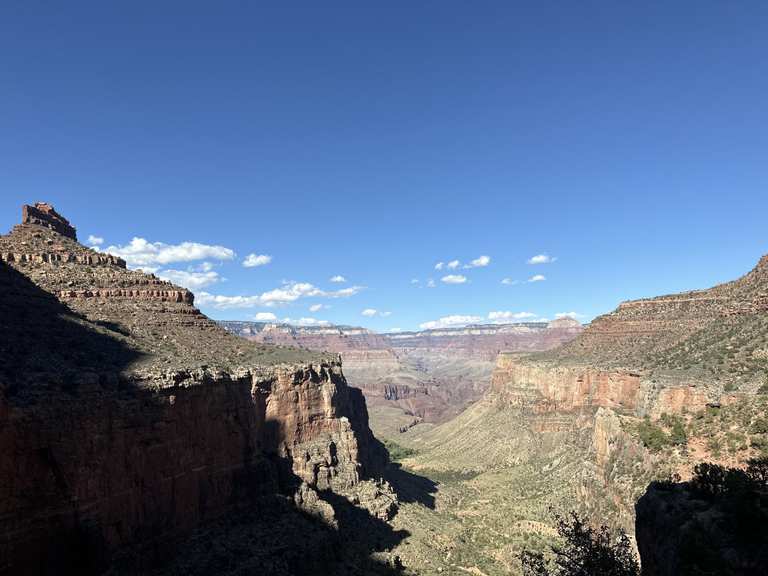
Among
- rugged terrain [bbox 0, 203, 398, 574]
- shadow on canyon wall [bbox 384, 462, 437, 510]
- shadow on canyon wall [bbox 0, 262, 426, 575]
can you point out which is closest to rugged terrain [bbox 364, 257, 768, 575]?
shadow on canyon wall [bbox 384, 462, 437, 510]

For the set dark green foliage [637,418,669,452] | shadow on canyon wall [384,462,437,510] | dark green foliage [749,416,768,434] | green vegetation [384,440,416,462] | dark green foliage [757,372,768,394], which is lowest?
green vegetation [384,440,416,462]

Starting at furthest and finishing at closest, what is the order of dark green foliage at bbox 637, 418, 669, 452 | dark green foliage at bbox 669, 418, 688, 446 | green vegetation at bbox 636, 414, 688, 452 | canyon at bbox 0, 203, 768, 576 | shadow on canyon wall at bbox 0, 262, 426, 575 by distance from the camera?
dark green foliage at bbox 637, 418, 669, 452 < green vegetation at bbox 636, 414, 688, 452 < dark green foliage at bbox 669, 418, 688, 446 < canyon at bbox 0, 203, 768, 576 < shadow on canyon wall at bbox 0, 262, 426, 575

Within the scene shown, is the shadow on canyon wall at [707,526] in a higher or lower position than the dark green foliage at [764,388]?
lower

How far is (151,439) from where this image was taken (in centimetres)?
3409

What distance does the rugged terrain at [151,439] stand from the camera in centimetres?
2664

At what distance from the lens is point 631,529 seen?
37531mm

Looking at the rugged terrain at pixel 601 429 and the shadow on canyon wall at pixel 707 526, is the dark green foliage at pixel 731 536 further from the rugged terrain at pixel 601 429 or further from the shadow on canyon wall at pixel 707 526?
the rugged terrain at pixel 601 429

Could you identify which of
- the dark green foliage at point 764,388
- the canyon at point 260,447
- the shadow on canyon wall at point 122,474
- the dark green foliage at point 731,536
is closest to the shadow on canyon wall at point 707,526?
Answer: the dark green foliage at point 731,536

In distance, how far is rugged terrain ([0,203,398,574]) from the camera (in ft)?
87.4

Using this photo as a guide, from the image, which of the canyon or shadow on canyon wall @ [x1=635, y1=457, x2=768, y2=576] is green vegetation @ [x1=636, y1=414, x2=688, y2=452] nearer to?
the canyon

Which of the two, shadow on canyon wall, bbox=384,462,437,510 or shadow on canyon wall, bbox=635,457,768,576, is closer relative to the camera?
shadow on canyon wall, bbox=635,457,768,576

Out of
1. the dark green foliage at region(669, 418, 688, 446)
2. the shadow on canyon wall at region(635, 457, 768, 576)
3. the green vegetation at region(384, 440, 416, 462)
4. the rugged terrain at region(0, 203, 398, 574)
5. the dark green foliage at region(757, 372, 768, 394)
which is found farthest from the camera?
the green vegetation at region(384, 440, 416, 462)

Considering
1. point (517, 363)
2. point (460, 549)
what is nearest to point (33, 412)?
point (460, 549)

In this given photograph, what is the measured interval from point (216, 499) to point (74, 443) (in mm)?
14732
